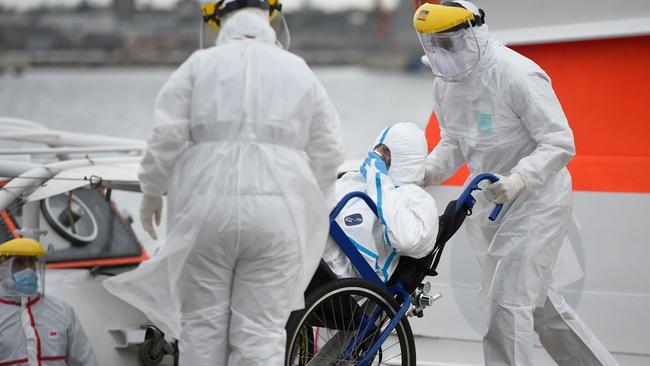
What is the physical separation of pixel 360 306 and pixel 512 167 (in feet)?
3.26

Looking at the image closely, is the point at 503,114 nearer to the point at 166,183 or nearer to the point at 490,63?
the point at 490,63

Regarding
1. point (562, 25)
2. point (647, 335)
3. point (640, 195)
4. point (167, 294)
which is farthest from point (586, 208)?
point (167, 294)

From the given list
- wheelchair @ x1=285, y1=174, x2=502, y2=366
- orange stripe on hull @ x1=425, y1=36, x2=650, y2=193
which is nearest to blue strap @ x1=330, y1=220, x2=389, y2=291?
wheelchair @ x1=285, y1=174, x2=502, y2=366

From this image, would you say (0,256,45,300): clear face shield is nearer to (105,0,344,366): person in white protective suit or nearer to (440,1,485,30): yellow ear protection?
(105,0,344,366): person in white protective suit

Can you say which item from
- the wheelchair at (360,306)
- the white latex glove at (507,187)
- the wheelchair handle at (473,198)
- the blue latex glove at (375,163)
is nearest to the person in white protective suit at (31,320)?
the wheelchair at (360,306)

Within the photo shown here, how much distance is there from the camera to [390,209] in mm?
4508

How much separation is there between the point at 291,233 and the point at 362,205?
0.83 metres

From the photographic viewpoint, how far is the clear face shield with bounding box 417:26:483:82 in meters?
4.76

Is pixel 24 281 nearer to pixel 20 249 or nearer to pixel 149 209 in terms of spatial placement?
pixel 20 249

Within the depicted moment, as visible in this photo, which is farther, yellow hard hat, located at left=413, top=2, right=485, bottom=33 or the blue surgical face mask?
the blue surgical face mask

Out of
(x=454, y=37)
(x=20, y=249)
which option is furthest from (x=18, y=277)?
(x=454, y=37)

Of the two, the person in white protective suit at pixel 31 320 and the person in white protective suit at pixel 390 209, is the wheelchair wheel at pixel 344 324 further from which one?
the person in white protective suit at pixel 31 320

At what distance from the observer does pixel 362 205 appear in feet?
15.4

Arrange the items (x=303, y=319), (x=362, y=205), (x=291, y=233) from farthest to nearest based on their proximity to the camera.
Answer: (x=362, y=205) < (x=303, y=319) < (x=291, y=233)
